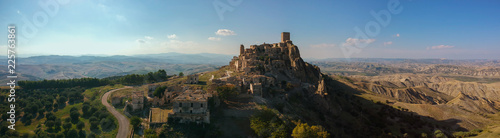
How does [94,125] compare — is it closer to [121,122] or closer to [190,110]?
[121,122]

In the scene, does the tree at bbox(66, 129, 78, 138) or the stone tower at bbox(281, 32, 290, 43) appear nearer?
the tree at bbox(66, 129, 78, 138)

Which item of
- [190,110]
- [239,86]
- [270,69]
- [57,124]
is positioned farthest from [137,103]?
[270,69]

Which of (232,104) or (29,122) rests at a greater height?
(232,104)

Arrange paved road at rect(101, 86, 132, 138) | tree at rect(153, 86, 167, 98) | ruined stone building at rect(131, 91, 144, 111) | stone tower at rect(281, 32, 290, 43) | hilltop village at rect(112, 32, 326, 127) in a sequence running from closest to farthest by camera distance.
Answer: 1. hilltop village at rect(112, 32, 326, 127)
2. paved road at rect(101, 86, 132, 138)
3. ruined stone building at rect(131, 91, 144, 111)
4. tree at rect(153, 86, 167, 98)
5. stone tower at rect(281, 32, 290, 43)

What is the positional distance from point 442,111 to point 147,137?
268ft

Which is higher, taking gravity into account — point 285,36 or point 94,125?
point 285,36

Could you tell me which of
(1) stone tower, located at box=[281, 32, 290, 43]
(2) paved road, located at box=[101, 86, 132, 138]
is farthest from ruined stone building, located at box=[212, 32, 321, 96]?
(2) paved road, located at box=[101, 86, 132, 138]

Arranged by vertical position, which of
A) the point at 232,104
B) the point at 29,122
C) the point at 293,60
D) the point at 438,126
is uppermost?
the point at 293,60

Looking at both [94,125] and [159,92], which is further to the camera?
[159,92]

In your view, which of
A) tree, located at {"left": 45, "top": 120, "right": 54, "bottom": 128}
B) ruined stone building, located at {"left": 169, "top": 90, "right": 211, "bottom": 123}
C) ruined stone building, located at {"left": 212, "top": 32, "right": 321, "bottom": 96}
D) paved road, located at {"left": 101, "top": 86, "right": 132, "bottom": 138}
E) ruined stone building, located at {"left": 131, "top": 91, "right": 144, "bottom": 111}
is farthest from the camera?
ruined stone building, located at {"left": 212, "top": 32, "right": 321, "bottom": 96}

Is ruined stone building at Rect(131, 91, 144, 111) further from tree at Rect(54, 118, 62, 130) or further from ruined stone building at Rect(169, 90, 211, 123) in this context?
tree at Rect(54, 118, 62, 130)

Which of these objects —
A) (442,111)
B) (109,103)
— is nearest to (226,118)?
(109,103)

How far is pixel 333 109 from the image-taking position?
59.2 meters

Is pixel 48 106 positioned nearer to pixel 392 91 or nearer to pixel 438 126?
pixel 438 126
